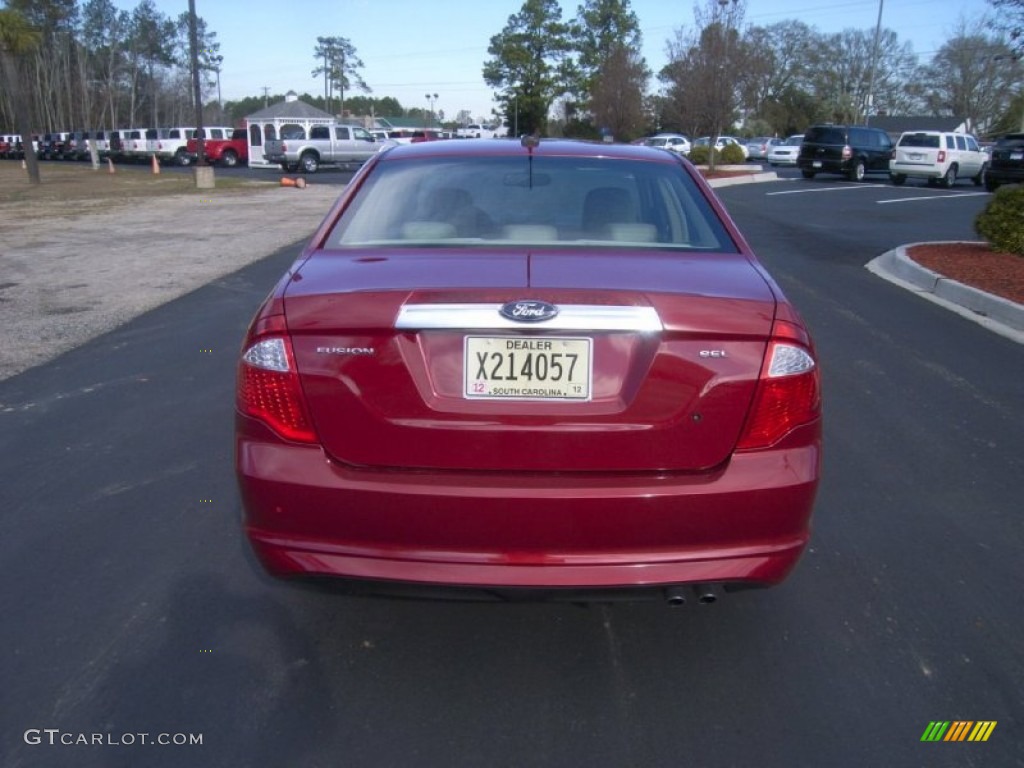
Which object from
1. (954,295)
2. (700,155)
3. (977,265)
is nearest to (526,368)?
(954,295)

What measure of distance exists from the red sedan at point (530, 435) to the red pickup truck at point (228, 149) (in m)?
48.9

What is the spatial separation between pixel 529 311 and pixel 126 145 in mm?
59126

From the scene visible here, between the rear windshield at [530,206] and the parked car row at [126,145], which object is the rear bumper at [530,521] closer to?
the rear windshield at [530,206]

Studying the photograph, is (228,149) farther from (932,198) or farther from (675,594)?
(675,594)

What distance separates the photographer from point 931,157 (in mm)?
27844

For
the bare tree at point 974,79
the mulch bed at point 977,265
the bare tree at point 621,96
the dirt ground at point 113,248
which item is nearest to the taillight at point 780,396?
the dirt ground at point 113,248

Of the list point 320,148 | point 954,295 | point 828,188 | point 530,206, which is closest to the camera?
point 530,206

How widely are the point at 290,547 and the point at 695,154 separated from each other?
129ft

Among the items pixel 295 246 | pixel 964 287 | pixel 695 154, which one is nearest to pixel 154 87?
pixel 695 154

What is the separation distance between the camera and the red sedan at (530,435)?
2512mm

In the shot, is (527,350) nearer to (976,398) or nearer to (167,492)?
(167,492)

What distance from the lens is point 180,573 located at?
3.55m

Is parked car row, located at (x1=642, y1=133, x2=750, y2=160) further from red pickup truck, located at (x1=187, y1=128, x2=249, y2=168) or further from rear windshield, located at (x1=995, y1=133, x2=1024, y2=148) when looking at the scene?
red pickup truck, located at (x1=187, y1=128, x2=249, y2=168)
